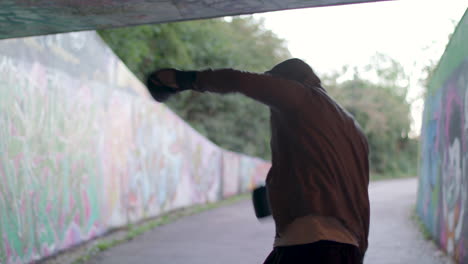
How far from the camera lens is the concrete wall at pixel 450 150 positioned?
21.0 ft

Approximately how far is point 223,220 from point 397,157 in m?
28.5

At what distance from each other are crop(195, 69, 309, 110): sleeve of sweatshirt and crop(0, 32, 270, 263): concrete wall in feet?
14.9

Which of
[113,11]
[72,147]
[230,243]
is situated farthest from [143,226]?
[113,11]

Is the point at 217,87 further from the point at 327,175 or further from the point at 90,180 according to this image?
the point at 90,180

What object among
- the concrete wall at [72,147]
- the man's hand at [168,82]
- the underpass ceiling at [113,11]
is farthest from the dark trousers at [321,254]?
the concrete wall at [72,147]

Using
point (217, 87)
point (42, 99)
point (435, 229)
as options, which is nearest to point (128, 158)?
point (42, 99)

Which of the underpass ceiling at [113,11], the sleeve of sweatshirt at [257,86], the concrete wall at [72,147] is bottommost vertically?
the concrete wall at [72,147]

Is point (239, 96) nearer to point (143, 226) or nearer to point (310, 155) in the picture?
point (143, 226)

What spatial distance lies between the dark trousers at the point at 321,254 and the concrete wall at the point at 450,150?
3991 mm

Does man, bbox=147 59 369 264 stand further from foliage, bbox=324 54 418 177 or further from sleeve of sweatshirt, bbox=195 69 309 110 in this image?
foliage, bbox=324 54 418 177

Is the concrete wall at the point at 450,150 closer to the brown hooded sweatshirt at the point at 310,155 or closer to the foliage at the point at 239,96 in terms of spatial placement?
the brown hooded sweatshirt at the point at 310,155

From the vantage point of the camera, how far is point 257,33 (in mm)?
28062

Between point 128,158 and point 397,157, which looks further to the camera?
point 397,157

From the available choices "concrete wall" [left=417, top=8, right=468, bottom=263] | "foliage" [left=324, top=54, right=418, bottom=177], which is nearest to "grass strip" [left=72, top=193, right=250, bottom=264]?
"concrete wall" [left=417, top=8, right=468, bottom=263]
